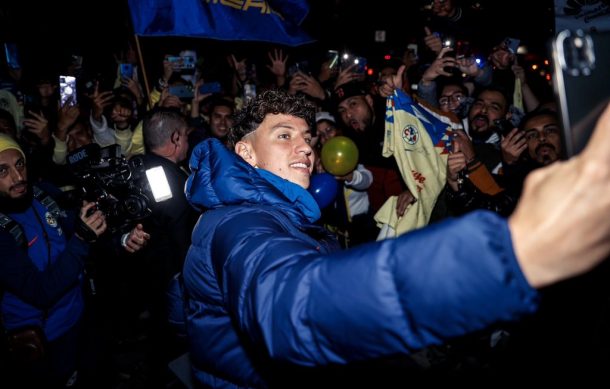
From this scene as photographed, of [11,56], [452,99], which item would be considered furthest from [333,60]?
[11,56]

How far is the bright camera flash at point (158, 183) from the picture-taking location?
320 cm

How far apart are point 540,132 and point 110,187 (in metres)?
4.05

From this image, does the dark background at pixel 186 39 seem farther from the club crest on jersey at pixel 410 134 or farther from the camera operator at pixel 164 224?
the camera operator at pixel 164 224

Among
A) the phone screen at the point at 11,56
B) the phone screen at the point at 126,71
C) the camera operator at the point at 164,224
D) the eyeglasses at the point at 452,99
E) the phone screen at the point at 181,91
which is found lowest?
the camera operator at the point at 164,224

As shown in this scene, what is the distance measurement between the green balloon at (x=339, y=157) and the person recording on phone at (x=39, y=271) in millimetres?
2420

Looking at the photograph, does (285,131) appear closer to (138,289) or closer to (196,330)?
(196,330)

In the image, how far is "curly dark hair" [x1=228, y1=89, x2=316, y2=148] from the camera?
2.18 metres

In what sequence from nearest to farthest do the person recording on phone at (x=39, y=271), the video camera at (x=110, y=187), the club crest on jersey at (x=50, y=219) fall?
the person recording on phone at (x=39, y=271), the club crest on jersey at (x=50, y=219), the video camera at (x=110, y=187)

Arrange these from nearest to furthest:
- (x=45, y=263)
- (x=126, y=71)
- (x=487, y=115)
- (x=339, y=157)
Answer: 1. (x=45, y=263)
2. (x=339, y=157)
3. (x=487, y=115)
4. (x=126, y=71)

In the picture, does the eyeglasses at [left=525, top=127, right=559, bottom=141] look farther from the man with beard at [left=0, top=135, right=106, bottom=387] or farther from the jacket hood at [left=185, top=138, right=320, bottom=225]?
the man with beard at [left=0, top=135, right=106, bottom=387]

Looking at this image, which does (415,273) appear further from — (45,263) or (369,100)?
(369,100)

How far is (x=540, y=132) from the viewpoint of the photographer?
3.74m

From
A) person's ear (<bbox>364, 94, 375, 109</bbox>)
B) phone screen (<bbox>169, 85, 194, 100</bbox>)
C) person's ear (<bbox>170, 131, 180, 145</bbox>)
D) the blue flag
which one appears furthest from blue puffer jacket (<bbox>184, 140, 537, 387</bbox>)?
phone screen (<bbox>169, 85, 194, 100</bbox>)

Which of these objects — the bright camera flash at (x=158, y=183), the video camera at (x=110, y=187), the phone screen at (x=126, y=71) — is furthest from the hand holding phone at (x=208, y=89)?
the bright camera flash at (x=158, y=183)
